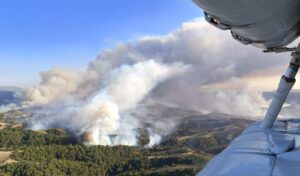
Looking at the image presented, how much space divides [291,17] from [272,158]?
2.50 m

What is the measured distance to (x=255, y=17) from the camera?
516cm

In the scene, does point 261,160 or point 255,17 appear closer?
point 255,17

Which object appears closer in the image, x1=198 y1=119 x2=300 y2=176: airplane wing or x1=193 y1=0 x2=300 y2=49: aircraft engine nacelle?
x1=193 y1=0 x2=300 y2=49: aircraft engine nacelle

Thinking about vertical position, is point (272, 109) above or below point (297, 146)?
above

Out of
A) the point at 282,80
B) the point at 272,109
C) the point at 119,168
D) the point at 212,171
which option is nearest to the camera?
the point at 212,171

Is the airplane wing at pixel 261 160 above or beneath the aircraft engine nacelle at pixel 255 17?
beneath

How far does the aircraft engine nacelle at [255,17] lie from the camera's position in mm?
4695

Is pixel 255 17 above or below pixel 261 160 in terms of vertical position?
above

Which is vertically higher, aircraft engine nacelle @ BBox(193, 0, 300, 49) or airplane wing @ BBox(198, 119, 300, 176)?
aircraft engine nacelle @ BBox(193, 0, 300, 49)

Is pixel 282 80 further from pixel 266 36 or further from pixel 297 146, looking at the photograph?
pixel 266 36

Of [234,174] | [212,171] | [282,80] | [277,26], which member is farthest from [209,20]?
[282,80]

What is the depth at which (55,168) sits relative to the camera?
176250 millimetres

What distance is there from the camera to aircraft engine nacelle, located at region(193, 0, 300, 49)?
15.4 feet

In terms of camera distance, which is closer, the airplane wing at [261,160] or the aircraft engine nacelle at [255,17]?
the aircraft engine nacelle at [255,17]
